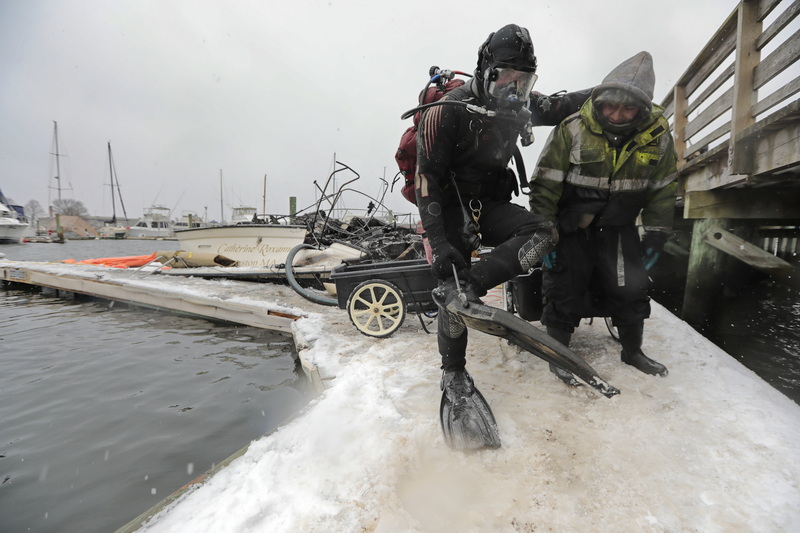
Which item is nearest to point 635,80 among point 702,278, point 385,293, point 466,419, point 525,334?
point 525,334

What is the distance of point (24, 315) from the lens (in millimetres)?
6574

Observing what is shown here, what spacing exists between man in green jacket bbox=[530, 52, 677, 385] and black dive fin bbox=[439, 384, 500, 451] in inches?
33.7

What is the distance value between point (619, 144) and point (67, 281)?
10.1 m

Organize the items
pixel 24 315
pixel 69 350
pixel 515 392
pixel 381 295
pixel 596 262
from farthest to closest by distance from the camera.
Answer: pixel 24 315 → pixel 69 350 → pixel 381 295 → pixel 596 262 → pixel 515 392

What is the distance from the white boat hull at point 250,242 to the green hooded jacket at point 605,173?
725 cm

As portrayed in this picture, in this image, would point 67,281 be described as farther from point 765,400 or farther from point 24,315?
point 765,400

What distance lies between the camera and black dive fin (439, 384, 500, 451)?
5.41 feet

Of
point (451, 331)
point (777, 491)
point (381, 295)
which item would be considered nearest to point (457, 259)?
point (451, 331)

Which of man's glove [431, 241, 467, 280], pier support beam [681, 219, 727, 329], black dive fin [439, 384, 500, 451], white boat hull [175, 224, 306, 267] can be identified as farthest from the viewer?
white boat hull [175, 224, 306, 267]

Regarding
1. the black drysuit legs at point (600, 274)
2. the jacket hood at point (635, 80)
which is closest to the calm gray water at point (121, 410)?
the black drysuit legs at point (600, 274)

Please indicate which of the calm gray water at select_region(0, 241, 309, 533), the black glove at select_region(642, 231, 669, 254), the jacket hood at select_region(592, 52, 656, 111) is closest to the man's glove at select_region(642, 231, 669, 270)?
the black glove at select_region(642, 231, 669, 254)

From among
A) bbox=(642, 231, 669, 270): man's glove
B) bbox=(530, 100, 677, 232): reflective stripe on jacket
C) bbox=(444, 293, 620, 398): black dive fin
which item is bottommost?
bbox=(444, 293, 620, 398): black dive fin

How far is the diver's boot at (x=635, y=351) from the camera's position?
2.39 metres

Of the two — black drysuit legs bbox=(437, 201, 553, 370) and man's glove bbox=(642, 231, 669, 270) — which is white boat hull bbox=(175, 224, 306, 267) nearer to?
black drysuit legs bbox=(437, 201, 553, 370)
